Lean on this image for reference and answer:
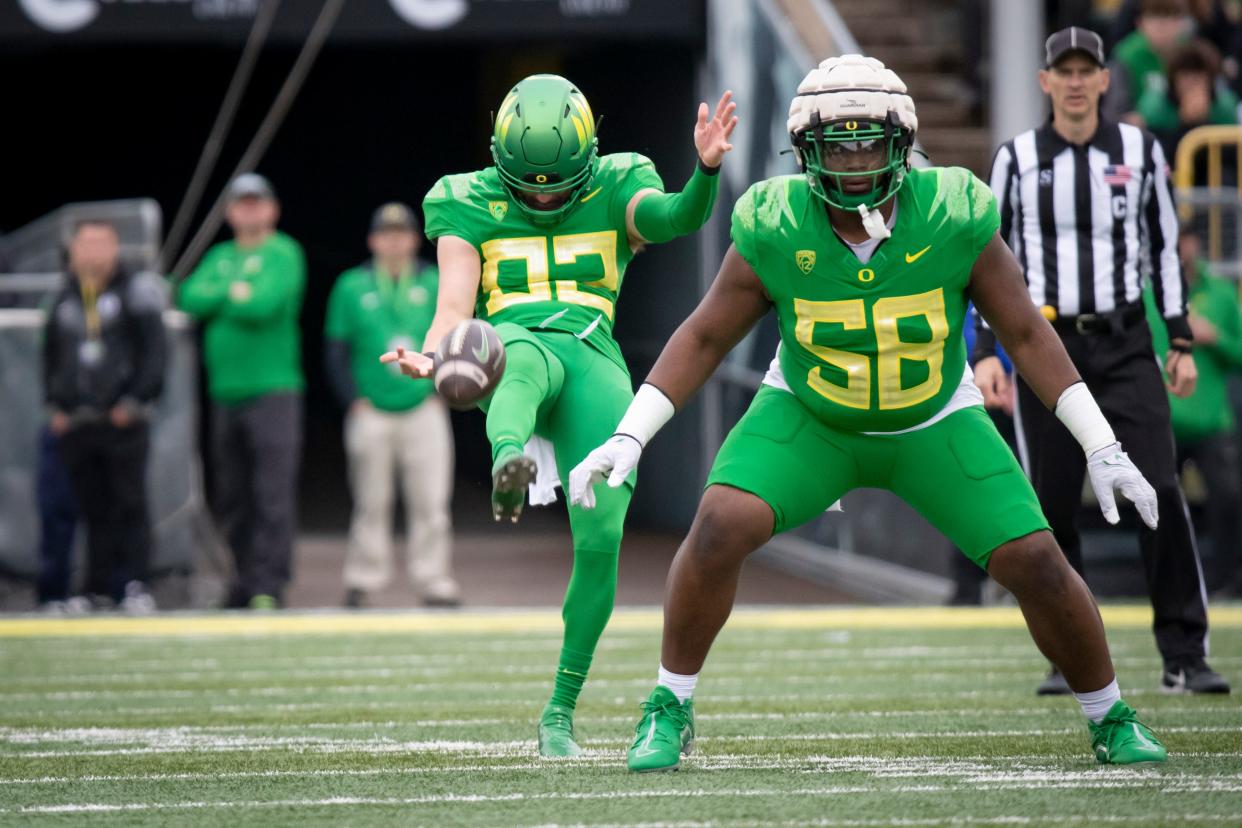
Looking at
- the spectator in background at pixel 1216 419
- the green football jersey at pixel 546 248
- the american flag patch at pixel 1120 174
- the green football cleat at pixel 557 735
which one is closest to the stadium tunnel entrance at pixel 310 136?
the spectator in background at pixel 1216 419

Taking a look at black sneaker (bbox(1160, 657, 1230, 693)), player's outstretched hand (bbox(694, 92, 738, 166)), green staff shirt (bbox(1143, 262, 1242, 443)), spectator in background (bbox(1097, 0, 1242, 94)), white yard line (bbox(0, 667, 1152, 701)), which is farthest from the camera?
spectator in background (bbox(1097, 0, 1242, 94))

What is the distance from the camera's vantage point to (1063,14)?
580 inches

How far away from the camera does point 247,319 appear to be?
10.5 meters

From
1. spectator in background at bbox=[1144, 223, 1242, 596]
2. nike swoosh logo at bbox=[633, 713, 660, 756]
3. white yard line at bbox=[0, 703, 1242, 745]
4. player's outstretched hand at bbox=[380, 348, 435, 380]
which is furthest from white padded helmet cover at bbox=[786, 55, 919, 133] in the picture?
spectator in background at bbox=[1144, 223, 1242, 596]

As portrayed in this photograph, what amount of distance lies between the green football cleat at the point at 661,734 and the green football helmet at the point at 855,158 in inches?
46.5

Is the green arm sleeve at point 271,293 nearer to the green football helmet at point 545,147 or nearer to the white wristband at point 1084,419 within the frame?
the green football helmet at point 545,147

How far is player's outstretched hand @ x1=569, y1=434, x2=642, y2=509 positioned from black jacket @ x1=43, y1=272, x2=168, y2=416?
6112mm

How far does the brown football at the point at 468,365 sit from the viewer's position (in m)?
Result: 4.81

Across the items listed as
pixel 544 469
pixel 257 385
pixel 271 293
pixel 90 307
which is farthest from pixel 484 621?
pixel 544 469

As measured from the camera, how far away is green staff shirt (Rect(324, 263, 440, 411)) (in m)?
10.8

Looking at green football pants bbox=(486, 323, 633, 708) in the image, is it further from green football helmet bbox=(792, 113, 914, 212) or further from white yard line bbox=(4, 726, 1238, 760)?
green football helmet bbox=(792, 113, 914, 212)

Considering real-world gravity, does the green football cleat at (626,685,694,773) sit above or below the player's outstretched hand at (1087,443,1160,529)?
below

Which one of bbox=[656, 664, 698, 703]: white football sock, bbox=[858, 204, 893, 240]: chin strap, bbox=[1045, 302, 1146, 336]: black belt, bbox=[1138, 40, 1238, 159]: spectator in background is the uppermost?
bbox=[1138, 40, 1238, 159]: spectator in background

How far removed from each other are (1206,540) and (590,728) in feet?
19.2
